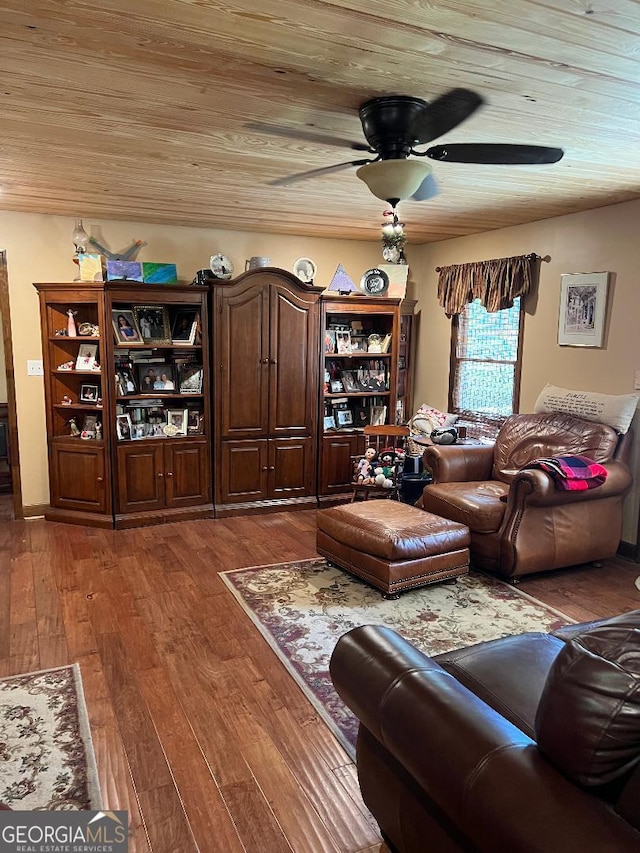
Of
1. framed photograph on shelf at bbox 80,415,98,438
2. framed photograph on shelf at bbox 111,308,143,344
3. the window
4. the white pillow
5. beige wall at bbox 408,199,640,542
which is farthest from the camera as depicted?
the window

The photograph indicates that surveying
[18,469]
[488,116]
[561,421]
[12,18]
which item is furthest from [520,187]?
[18,469]

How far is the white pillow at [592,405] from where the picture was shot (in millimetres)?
4051

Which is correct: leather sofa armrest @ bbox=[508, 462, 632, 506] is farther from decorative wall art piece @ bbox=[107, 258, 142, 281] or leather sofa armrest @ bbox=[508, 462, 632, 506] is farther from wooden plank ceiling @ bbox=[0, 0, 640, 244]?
decorative wall art piece @ bbox=[107, 258, 142, 281]

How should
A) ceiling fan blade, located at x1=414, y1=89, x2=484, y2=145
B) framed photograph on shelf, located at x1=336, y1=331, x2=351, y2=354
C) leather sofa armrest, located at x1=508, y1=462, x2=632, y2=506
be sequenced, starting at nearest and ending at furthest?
ceiling fan blade, located at x1=414, y1=89, x2=484, y2=145 → leather sofa armrest, located at x1=508, y1=462, x2=632, y2=506 → framed photograph on shelf, located at x1=336, y1=331, x2=351, y2=354

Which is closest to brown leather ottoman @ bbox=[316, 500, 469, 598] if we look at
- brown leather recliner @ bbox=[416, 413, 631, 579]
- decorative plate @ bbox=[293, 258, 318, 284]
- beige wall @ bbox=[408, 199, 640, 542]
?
brown leather recliner @ bbox=[416, 413, 631, 579]

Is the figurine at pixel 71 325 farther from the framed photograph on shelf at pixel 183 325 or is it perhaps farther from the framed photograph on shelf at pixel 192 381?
the framed photograph on shelf at pixel 192 381

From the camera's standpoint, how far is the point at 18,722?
2.38 meters

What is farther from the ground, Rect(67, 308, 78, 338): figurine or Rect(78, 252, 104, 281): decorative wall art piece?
Rect(78, 252, 104, 281): decorative wall art piece

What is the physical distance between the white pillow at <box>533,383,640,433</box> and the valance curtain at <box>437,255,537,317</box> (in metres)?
0.88

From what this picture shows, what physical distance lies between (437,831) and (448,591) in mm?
2275

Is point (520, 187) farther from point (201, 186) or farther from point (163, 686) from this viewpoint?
point (163, 686)

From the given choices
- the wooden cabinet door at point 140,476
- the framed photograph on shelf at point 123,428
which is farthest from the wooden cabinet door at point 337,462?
the framed photograph on shelf at point 123,428

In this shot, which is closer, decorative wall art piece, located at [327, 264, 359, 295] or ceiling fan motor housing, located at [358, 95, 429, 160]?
ceiling fan motor housing, located at [358, 95, 429, 160]

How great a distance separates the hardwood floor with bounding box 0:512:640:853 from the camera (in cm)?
194
